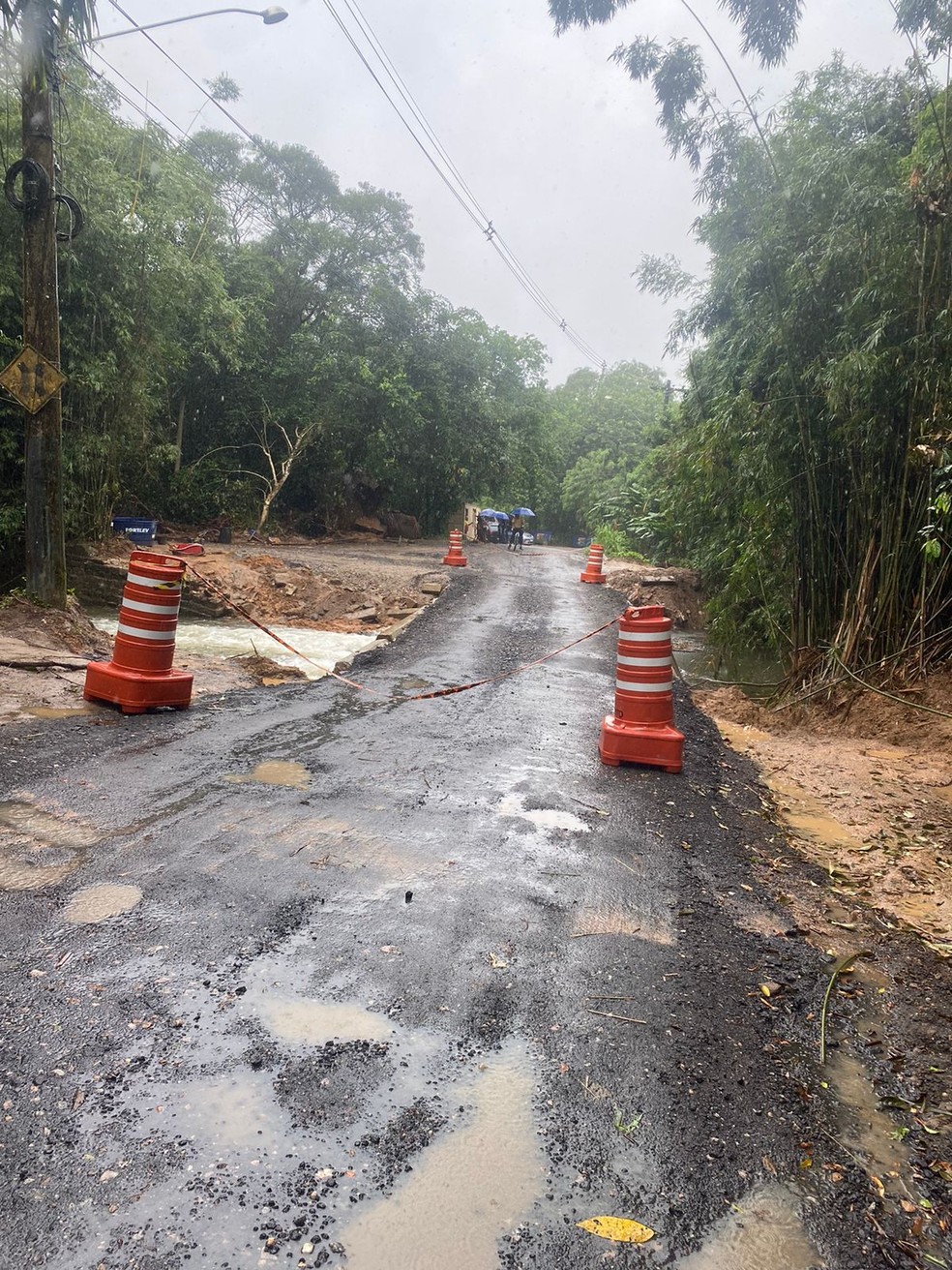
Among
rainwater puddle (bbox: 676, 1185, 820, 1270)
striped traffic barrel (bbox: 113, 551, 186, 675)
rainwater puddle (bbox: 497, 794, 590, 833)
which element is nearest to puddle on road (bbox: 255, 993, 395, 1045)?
rainwater puddle (bbox: 676, 1185, 820, 1270)

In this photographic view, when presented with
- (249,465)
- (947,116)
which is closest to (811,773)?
(947,116)

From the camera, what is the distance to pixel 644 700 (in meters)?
5.92

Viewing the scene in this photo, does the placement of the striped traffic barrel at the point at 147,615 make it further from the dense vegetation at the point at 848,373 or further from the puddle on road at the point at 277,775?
the dense vegetation at the point at 848,373

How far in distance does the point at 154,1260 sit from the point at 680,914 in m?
2.43

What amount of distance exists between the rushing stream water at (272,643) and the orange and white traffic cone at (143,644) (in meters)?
2.58

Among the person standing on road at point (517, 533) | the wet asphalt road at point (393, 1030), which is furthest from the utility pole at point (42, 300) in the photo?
the person standing on road at point (517, 533)

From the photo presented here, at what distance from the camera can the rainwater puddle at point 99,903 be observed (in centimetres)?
300

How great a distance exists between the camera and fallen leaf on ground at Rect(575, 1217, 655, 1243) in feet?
5.99

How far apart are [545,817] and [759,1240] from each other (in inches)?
109

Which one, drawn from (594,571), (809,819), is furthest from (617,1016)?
(594,571)

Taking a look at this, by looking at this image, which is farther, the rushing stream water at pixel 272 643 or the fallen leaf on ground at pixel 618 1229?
the rushing stream water at pixel 272 643

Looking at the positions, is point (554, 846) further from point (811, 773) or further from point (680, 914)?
point (811, 773)

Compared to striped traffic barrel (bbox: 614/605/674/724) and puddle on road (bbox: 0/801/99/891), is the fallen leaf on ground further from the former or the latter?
striped traffic barrel (bbox: 614/605/674/724)

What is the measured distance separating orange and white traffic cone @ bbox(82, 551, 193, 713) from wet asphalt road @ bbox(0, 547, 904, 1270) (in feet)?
3.86
